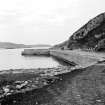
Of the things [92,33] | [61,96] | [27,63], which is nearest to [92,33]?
[92,33]

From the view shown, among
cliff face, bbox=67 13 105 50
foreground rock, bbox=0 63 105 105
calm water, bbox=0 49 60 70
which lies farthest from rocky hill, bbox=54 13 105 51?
foreground rock, bbox=0 63 105 105

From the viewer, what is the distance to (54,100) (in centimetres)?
925

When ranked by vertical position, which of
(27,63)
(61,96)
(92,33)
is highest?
(92,33)

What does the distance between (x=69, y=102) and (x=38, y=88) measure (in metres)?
3.43

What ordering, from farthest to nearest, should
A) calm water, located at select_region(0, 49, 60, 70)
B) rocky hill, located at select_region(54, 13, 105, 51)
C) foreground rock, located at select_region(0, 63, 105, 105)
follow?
rocky hill, located at select_region(54, 13, 105, 51) < calm water, located at select_region(0, 49, 60, 70) < foreground rock, located at select_region(0, 63, 105, 105)

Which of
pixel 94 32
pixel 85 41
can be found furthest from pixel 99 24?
pixel 85 41

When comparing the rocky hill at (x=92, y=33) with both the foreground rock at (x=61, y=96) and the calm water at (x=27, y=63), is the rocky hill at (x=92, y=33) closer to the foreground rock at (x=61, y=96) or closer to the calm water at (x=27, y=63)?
the calm water at (x=27, y=63)

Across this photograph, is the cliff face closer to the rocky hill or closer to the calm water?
the rocky hill

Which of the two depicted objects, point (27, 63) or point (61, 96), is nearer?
point (61, 96)

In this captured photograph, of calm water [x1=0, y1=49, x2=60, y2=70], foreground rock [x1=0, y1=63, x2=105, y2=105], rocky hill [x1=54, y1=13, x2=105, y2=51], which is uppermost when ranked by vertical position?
rocky hill [x1=54, y1=13, x2=105, y2=51]

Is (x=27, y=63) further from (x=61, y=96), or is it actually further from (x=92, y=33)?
(x=61, y=96)

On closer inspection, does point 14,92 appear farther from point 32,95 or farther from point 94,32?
point 94,32

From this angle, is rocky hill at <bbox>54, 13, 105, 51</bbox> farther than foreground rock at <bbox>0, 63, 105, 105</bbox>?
Yes

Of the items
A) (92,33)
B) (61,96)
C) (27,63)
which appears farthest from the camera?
(92,33)
